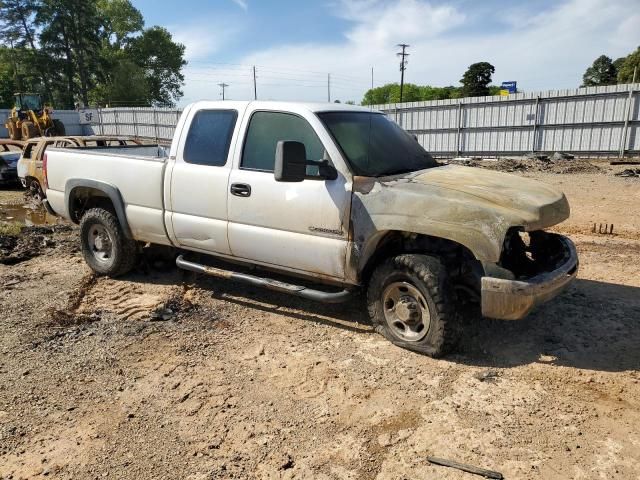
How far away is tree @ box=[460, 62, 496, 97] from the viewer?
197ft

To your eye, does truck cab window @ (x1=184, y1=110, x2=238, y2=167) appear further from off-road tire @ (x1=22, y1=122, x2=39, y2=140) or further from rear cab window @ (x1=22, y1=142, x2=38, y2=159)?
off-road tire @ (x1=22, y1=122, x2=39, y2=140)

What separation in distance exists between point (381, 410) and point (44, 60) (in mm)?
65004

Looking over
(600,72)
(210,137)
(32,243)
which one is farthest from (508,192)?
(600,72)

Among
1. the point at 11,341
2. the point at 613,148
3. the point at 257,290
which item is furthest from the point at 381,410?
the point at 613,148

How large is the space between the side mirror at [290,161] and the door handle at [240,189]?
68 centimetres

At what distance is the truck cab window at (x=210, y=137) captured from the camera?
15.4 ft

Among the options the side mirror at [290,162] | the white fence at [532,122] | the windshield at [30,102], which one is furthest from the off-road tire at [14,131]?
the side mirror at [290,162]

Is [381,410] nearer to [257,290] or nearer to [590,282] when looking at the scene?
[257,290]

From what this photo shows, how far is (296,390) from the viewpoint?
11.6 ft

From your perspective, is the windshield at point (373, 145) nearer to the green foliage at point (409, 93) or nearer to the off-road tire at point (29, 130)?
the off-road tire at point (29, 130)

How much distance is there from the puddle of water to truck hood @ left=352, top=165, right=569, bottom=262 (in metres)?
8.61

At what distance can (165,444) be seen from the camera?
2961 millimetres

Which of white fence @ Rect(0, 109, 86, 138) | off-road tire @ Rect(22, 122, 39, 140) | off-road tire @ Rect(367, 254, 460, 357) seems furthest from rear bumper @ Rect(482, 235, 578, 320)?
white fence @ Rect(0, 109, 86, 138)

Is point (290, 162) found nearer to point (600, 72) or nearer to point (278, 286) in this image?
point (278, 286)
